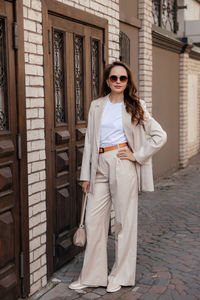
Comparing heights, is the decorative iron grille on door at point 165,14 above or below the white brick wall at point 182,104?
above

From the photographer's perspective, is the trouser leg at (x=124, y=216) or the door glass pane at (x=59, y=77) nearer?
the trouser leg at (x=124, y=216)

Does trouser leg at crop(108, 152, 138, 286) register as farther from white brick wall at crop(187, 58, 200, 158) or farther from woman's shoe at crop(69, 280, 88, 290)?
white brick wall at crop(187, 58, 200, 158)

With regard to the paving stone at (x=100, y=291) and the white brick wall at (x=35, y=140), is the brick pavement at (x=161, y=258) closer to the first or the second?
the paving stone at (x=100, y=291)

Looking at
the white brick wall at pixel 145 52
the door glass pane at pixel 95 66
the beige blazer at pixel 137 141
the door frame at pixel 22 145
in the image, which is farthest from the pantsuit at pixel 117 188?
the white brick wall at pixel 145 52

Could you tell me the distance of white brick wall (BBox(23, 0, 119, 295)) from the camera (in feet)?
14.6

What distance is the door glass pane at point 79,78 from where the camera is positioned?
18.6 ft

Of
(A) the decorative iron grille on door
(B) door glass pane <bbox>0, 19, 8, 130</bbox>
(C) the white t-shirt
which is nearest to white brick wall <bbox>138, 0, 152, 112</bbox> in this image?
(A) the decorative iron grille on door

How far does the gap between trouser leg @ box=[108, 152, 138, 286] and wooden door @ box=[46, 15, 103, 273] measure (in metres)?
0.71

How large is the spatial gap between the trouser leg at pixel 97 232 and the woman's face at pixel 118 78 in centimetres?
71

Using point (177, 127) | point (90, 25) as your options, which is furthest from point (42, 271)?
point (177, 127)

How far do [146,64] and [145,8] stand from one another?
3.48 ft

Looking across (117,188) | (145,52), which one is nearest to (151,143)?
(117,188)

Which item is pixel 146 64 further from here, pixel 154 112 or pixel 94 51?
pixel 94 51

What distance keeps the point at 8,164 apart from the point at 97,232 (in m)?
1.14
